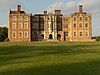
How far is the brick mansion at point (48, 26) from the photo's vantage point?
120m

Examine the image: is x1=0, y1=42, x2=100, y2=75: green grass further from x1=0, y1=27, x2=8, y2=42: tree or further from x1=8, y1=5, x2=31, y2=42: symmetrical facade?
x1=0, y1=27, x2=8, y2=42: tree

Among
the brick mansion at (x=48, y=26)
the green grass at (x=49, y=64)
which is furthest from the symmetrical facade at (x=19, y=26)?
the green grass at (x=49, y=64)

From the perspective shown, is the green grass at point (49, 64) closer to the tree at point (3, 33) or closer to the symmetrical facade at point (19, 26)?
the symmetrical facade at point (19, 26)

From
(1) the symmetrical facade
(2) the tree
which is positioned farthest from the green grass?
(2) the tree

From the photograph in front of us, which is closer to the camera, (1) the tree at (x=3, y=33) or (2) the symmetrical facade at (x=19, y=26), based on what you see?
(2) the symmetrical facade at (x=19, y=26)

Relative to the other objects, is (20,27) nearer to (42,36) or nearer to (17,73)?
(42,36)

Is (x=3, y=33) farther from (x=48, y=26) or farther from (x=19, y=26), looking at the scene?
(x=48, y=26)

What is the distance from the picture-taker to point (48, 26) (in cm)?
12225

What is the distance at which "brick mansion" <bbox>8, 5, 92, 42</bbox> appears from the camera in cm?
11956

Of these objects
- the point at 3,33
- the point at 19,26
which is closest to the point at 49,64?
the point at 19,26

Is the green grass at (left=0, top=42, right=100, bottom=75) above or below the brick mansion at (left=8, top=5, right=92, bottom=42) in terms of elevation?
below

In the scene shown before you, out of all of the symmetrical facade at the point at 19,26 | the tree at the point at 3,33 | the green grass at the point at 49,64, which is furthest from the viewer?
the tree at the point at 3,33

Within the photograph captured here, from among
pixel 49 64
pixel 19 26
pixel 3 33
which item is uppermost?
pixel 19 26

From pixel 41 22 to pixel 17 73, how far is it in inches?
4053
